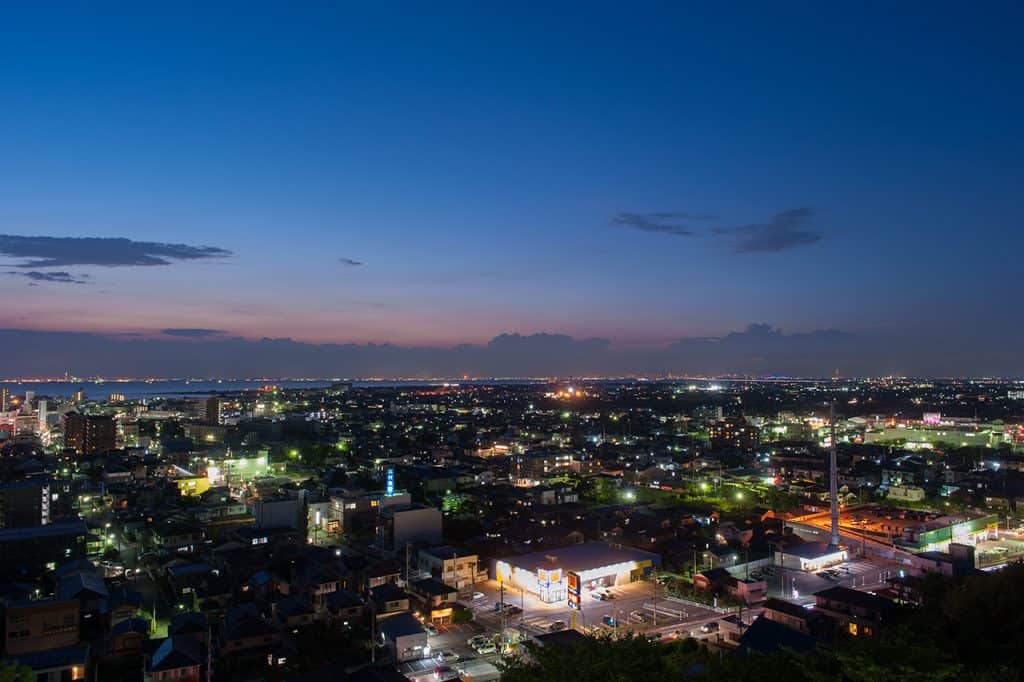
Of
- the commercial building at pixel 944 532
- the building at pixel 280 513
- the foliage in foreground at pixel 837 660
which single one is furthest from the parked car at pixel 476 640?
the commercial building at pixel 944 532

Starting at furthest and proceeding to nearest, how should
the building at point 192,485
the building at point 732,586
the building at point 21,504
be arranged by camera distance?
the building at point 192,485
the building at point 21,504
the building at point 732,586

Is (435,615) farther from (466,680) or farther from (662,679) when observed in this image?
(662,679)

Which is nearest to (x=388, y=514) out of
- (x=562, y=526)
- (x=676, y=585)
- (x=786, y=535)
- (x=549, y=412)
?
(x=562, y=526)

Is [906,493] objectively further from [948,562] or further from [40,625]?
[40,625]

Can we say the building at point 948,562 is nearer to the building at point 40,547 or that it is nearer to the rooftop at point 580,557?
the rooftop at point 580,557

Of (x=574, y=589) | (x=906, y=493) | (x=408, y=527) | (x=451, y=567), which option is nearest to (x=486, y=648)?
(x=574, y=589)
